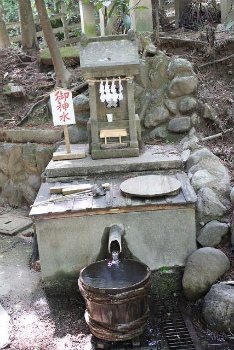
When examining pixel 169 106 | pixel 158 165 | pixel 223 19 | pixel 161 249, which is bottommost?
pixel 161 249

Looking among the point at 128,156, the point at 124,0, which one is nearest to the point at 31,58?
the point at 124,0

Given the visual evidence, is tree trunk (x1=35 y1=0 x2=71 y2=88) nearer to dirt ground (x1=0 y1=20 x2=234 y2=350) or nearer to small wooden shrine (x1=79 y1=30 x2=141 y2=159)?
dirt ground (x1=0 y1=20 x2=234 y2=350)

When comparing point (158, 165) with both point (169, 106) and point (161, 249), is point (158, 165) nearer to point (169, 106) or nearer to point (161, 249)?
point (161, 249)

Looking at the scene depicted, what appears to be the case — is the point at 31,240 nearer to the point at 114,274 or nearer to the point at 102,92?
the point at 102,92

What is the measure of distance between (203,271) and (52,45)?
784 centimetres

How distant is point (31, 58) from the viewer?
14.1 m

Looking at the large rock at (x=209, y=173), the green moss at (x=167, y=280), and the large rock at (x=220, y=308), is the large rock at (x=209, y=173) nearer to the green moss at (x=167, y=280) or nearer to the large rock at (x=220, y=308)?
the green moss at (x=167, y=280)

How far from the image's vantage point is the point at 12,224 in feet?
31.8

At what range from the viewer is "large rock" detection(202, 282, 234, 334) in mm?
5320

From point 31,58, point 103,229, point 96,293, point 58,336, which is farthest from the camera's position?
point 31,58

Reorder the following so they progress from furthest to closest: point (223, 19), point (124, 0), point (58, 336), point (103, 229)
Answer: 1. point (223, 19)
2. point (124, 0)
3. point (103, 229)
4. point (58, 336)

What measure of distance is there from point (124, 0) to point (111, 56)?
2568 millimetres

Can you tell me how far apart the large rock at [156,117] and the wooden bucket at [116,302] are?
5.00 m

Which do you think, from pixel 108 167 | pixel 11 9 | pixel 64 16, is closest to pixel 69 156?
pixel 108 167
